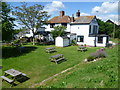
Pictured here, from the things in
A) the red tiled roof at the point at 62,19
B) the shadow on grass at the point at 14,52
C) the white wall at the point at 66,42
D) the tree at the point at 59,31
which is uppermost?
the red tiled roof at the point at 62,19

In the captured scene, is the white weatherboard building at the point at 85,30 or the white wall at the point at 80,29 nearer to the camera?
the white weatherboard building at the point at 85,30

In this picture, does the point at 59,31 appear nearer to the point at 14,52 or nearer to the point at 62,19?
the point at 62,19

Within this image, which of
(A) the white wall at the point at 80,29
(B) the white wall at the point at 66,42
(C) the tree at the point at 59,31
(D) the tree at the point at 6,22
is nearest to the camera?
(D) the tree at the point at 6,22

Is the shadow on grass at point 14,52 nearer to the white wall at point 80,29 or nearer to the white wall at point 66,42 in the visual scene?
the white wall at point 66,42

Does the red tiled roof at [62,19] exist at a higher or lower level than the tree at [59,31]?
higher

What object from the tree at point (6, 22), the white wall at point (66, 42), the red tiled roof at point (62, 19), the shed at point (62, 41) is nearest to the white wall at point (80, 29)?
the red tiled roof at point (62, 19)

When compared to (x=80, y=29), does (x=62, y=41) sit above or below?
below

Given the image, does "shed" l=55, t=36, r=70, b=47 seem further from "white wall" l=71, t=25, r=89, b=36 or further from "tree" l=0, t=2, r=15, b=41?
"tree" l=0, t=2, r=15, b=41

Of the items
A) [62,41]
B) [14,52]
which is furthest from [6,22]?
[62,41]

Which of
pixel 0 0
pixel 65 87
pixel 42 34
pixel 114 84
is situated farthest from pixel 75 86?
pixel 42 34

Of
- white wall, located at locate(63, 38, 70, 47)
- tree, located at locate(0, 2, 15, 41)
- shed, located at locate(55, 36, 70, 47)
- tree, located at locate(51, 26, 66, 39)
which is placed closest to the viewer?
tree, located at locate(0, 2, 15, 41)

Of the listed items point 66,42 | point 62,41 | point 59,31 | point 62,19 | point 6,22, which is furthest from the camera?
point 62,19

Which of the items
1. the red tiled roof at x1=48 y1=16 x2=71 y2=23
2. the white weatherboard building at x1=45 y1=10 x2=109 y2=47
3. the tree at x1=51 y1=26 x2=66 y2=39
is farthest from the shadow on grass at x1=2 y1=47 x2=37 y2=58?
the red tiled roof at x1=48 y1=16 x2=71 y2=23

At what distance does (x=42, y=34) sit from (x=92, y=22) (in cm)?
1536
